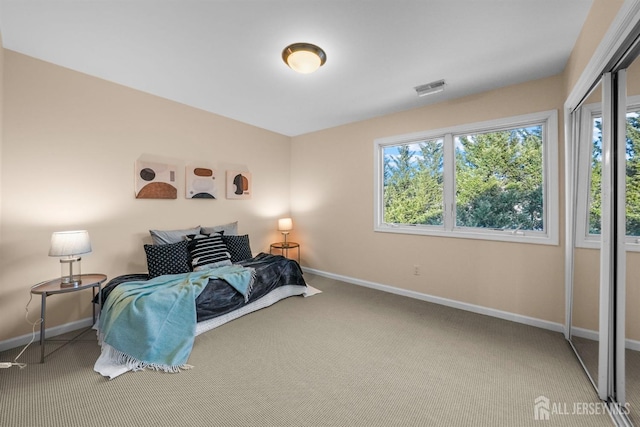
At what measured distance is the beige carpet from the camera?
61.7 inches

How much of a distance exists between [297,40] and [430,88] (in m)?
1.62

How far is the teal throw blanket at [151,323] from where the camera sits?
2051 mm

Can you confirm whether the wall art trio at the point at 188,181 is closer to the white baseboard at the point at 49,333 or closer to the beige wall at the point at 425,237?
the beige wall at the point at 425,237

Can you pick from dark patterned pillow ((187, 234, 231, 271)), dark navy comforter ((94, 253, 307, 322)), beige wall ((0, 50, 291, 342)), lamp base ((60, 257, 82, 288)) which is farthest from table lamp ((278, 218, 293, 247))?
lamp base ((60, 257, 82, 288))

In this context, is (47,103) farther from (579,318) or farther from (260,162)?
(579,318)

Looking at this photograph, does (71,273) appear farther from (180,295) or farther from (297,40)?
(297,40)

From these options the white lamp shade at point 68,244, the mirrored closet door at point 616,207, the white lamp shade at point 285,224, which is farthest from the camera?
the white lamp shade at point 285,224

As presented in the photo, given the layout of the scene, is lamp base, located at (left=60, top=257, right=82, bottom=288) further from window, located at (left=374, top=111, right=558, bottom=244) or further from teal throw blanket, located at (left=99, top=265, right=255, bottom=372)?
window, located at (left=374, top=111, right=558, bottom=244)

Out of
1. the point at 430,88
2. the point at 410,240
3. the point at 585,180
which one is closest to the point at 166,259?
the point at 410,240

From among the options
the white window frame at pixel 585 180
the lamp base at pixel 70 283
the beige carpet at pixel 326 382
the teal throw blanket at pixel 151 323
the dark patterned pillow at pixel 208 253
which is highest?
the white window frame at pixel 585 180

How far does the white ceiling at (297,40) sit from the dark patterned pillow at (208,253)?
1.82m

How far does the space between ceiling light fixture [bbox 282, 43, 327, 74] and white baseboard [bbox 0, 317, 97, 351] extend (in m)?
3.32

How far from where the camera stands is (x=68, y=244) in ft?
7.21

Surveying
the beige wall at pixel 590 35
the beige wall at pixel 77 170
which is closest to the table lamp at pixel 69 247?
the beige wall at pixel 77 170
